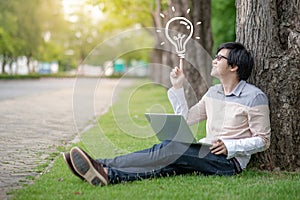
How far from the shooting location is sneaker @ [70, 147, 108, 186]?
16.2 ft

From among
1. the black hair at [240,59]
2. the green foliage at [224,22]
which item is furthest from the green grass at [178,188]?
the green foliage at [224,22]

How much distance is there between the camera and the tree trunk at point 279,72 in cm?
579

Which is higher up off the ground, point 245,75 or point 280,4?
point 280,4

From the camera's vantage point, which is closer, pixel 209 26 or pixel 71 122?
pixel 71 122

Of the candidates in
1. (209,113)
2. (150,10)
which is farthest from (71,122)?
(150,10)

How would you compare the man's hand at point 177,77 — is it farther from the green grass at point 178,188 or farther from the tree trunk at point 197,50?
the tree trunk at point 197,50

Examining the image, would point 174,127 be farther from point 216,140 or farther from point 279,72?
point 279,72

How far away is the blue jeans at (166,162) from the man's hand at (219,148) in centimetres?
6

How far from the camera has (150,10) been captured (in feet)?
105

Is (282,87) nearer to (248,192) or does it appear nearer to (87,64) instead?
(248,192)

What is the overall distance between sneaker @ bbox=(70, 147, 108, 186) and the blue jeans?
0.33ft

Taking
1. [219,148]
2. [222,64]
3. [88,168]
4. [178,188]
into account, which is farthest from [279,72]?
[88,168]

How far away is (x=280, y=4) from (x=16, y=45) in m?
49.7

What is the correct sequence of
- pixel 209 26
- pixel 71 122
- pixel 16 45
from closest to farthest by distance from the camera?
pixel 71 122
pixel 209 26
pixel 16 45
